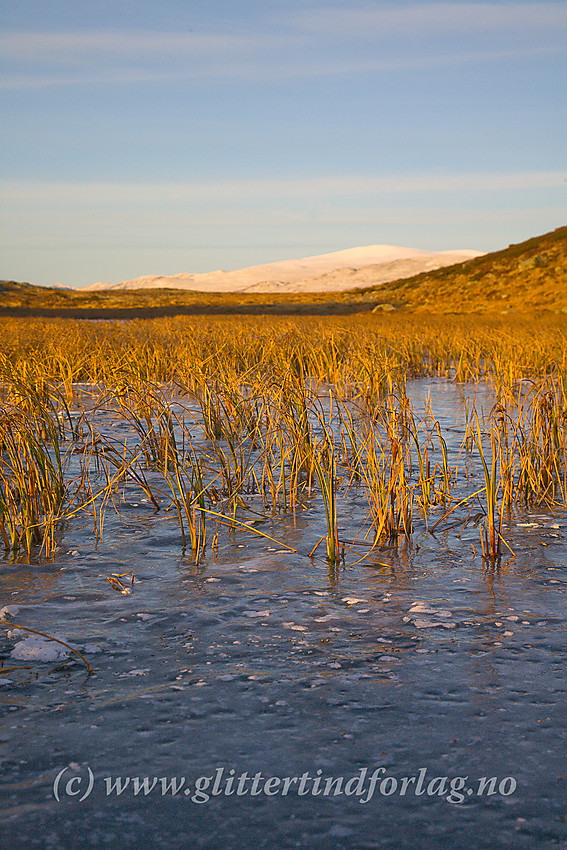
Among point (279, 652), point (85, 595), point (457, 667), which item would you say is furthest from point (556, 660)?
point (85, 595)

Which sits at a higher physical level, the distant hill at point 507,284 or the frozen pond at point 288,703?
the distant hill at point 507,284

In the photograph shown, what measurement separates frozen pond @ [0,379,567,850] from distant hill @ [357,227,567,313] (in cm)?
2554

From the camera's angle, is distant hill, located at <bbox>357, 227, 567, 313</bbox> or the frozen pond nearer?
the frozen pond

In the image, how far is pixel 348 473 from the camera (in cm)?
595

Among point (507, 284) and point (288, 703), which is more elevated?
point (507, 284)

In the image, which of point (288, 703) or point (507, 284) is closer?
point (288, 703)

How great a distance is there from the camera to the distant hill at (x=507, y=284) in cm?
3158

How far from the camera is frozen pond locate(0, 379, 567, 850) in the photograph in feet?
6.40

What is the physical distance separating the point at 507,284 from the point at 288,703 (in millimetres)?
36260

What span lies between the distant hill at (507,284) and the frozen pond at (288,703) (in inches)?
1005

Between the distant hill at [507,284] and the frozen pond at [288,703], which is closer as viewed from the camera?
the frozen pond at [288,703]

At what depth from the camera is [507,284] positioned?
119ft

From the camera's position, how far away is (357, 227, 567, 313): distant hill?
31578mm

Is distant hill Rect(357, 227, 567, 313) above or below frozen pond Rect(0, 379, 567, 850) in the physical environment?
above
